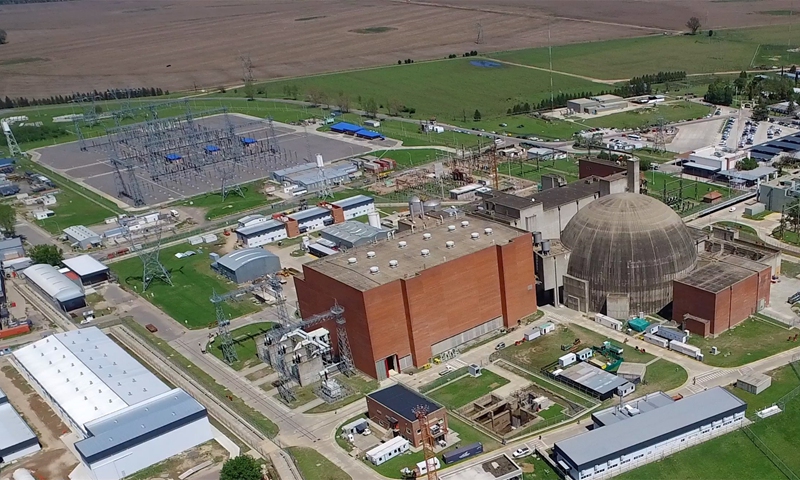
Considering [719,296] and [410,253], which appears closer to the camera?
[719,296]

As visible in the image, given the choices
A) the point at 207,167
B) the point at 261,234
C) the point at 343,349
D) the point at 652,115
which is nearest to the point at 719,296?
the point at 343,349

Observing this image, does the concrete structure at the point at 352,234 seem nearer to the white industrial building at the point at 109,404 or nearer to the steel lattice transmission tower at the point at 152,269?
the steel lattice transmission tower at the point at 152,269

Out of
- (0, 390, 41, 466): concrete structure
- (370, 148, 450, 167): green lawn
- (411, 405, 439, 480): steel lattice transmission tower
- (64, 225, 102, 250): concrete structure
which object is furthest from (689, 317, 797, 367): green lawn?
(64, 225, 102, 250): concrete structure

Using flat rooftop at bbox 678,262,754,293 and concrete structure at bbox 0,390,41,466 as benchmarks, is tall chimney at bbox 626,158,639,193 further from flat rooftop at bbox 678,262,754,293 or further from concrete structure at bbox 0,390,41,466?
concrete structure at bbox 0,390,41,466

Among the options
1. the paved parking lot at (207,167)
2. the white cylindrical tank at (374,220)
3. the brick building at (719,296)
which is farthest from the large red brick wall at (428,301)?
the paved parking lot at (207,167)

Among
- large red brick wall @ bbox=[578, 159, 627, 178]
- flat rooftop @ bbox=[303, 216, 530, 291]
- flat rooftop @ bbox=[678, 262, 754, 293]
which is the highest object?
flat rooftop @ bbox=[303, 216, 530, 291]

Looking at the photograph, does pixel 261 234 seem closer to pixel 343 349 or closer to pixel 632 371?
pixel 343 349
